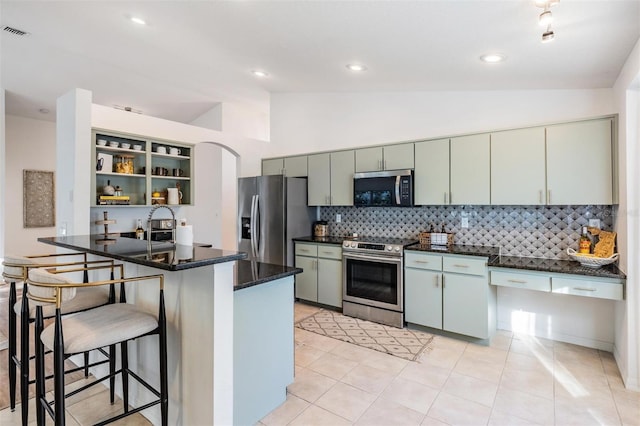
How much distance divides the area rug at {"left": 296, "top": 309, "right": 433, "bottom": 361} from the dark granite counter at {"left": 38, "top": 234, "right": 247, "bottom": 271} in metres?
2.03

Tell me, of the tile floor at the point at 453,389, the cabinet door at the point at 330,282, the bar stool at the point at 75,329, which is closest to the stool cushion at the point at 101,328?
the bar stool at the point at 75,329

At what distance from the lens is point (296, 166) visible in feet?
16.2

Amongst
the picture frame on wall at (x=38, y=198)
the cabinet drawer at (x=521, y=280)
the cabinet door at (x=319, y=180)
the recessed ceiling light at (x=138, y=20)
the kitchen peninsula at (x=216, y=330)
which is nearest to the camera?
the kitchen peninsula at (x=216, y=330)

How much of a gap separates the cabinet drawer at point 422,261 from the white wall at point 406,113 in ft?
4.76

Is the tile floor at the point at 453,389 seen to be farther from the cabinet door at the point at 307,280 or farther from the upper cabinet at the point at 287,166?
the upper cabinet at the point at 287,166

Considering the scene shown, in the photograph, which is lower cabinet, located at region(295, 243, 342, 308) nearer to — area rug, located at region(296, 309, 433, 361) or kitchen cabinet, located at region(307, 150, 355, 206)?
area rug, located at region(296, 309, 433, 361)

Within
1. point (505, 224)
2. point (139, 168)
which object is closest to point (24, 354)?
point (139, 168)

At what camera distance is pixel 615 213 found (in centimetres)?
292

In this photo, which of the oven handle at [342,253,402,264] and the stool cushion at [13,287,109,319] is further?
the oven handle at [342,253,402,264]

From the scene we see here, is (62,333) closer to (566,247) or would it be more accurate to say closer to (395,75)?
(395,75)

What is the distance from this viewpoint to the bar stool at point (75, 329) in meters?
1.55

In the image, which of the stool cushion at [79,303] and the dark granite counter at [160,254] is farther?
the stool cushion at [79,303]

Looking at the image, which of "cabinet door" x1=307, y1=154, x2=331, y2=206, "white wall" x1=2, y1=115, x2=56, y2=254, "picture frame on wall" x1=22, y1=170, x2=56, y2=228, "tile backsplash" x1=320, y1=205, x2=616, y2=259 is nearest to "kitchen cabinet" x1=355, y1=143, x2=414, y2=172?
"cabinet door" x1=307, y1=154, x2=331, y2=206

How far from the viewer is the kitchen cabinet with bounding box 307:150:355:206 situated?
14.5 feet
